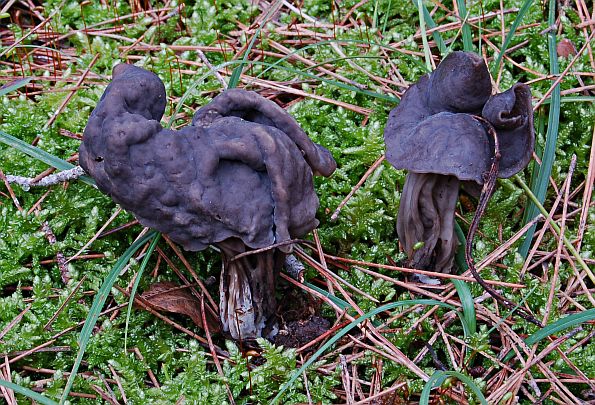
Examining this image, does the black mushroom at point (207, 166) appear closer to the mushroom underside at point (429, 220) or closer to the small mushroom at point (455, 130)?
the small mushroom at point (455, 130)

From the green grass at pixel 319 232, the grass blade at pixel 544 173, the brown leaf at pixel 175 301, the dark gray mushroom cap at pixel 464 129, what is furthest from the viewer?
the grass blade at pixel 544 173

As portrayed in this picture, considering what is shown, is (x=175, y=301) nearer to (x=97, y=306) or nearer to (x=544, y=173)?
(x=97, y=306)

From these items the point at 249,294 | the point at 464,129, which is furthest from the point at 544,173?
the point at 249,294

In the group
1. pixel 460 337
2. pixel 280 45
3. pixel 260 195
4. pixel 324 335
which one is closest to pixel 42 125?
pixel 280 45

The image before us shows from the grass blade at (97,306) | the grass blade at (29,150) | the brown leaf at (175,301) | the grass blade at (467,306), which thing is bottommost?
the brown leaf at (175,301)

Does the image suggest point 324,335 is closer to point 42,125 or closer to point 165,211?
point 165,211

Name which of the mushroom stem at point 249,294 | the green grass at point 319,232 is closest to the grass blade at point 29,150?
the green grass at point 319,232
